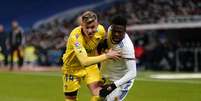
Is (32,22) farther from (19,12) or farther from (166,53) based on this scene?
(166,53)

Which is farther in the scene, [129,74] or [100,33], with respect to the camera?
[100,33]

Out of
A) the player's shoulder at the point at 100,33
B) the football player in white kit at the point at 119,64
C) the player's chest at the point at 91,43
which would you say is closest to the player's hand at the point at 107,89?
the football player in white kit at the point at 119,64

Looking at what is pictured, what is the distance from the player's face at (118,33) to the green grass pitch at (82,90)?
22.0 feet

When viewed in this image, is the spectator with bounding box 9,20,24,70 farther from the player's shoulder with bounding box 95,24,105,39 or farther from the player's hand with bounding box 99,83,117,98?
the player's hand with bounding box 99,83,117,98

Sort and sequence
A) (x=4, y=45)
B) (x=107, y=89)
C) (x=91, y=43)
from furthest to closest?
1. (x=4, y=45)
2. (x=91, y=43)
3. (x=107, y=89)

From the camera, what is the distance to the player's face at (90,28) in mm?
10562

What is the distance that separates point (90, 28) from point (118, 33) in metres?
0.54

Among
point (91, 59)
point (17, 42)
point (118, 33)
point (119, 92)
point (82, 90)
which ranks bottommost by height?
point (82, 90)

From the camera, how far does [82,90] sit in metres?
19.7

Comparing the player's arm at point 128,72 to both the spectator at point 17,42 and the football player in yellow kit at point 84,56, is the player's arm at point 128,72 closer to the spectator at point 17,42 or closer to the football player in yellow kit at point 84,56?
the football player in yellow kit at point 84,56

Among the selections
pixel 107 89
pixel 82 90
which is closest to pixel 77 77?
pixel 107 89

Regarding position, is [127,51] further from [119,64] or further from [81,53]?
[81,53]

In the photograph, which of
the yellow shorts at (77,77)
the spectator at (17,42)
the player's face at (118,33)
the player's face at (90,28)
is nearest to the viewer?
the player's face at (118,33)

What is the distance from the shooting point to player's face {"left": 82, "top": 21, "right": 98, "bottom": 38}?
10562 millimetres
